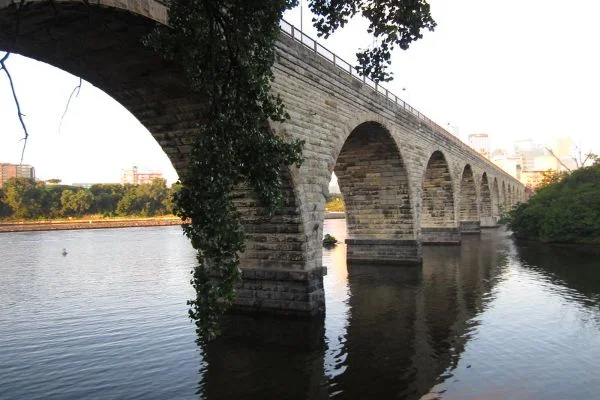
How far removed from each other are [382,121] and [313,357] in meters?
15.3

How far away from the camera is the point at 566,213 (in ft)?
127

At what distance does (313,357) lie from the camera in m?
12.9

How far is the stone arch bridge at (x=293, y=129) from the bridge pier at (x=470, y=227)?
24207mm

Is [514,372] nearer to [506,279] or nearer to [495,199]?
[506,279]

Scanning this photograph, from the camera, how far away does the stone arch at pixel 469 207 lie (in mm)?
54000

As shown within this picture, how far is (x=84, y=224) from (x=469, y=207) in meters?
67.2

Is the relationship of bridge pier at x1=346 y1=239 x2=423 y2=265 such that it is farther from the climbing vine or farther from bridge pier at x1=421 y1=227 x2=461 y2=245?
the climbing vine

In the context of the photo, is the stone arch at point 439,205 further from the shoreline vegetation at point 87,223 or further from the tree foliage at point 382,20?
the shoreline vegetation at point 87,223

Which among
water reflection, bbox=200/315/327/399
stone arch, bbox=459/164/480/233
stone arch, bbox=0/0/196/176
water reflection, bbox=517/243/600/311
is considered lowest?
water reflection, bbox=200/315/327/399

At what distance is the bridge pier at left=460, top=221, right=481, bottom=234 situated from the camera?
5358 cm

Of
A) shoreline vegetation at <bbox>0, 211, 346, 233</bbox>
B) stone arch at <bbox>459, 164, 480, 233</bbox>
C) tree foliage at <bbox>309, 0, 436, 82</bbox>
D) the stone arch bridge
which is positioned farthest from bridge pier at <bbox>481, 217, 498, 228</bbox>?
tree foliage at <bbox>309, 0, 436, 82</bbox>

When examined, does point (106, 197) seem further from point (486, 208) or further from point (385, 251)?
point (385, 251)

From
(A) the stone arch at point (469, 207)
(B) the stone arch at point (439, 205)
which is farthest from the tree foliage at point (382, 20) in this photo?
(A) the stone arch at point (469, 207)

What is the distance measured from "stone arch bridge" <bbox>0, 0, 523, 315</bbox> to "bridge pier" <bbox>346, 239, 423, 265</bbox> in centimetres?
7
